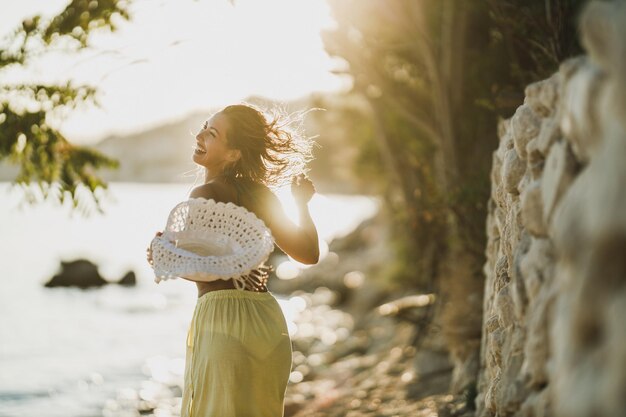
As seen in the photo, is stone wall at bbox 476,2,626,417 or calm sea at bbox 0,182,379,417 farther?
calm sea at bbox 0,182,379,417

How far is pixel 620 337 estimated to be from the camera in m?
1.74

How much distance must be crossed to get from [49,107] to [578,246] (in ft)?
19.0

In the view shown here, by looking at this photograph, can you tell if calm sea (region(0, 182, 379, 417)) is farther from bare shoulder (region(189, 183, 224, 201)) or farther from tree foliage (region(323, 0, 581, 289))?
tree foliage (region(323, 0, 581, 289))

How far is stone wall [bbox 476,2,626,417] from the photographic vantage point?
1814mm

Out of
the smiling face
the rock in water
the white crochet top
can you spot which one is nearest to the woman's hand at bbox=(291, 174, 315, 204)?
the white crochet top

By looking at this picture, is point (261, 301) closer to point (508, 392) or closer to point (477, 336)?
point (508, 392)

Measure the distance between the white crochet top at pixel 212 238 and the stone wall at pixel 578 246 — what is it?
1.17m

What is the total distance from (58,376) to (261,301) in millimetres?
13211

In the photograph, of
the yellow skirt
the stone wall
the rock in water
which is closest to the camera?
the stone wall

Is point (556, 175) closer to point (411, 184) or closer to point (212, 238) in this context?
point (212, 238)

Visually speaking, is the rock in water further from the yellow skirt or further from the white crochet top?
the white crochet top

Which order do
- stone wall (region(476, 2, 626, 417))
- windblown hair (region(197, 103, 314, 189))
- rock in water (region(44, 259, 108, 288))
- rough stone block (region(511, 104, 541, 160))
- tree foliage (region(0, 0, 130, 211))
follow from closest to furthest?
stone wall (region(476, 2, 626, 417)), rough stone block (region(511, 104, 541, 160)), windblown hair (region(197, 103, 314, 189)), tree foliage (region(0, 0, 130, 211)), rock in water (region(44, 259, 108, 288))

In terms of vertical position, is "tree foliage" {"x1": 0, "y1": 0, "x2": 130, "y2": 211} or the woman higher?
"tree foliage" {"x1": 0, "y1": 0, "x2": 130, "y2": 211}

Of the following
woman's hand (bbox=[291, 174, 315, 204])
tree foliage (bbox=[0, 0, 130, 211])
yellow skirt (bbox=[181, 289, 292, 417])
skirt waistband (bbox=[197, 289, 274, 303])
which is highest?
tree foliage (bbox=[0, 0, 130, 211])
